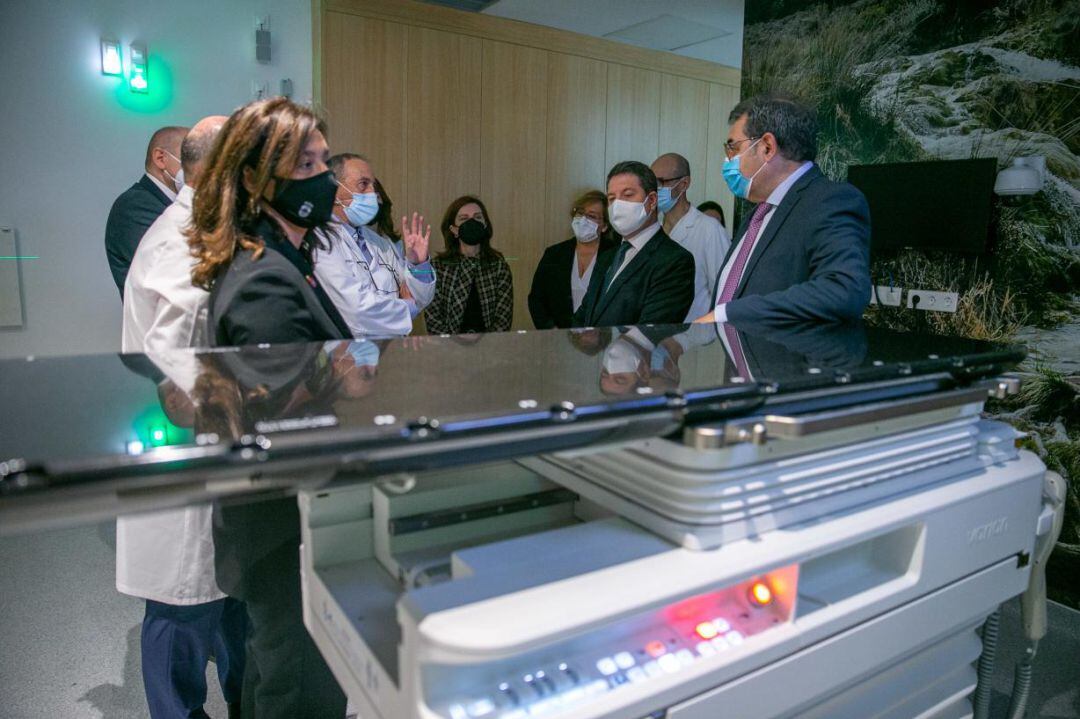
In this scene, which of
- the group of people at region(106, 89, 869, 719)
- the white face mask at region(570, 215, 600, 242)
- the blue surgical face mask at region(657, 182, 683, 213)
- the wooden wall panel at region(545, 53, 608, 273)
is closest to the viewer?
the group of people at region(106, 89, 869, 719)

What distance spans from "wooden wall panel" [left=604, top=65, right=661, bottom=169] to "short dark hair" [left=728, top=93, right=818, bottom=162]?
2.98 metres

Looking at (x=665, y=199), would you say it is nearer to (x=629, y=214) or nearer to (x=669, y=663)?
(x=629, y=214)

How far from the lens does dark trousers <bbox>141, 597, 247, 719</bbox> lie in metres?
1.83

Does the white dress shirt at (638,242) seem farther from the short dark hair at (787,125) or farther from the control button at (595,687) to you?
the control button at (595,687)

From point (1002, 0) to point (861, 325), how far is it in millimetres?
2343

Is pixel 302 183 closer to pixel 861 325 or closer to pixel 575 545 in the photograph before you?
pixel 575 545

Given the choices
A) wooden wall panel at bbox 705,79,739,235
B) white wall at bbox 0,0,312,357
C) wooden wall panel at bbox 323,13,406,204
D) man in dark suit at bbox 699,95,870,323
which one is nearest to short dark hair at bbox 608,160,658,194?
man in dark suit at bbox 699,95,870,323

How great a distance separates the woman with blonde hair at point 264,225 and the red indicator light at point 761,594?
2.82ft

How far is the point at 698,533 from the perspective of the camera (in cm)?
Answer: 92

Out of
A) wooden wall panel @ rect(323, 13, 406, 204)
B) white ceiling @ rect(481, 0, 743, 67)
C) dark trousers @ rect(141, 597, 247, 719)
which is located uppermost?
white ceiling @ rect(481, 0, 743, 67)

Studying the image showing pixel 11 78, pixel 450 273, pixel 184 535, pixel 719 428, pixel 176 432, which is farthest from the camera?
pixel 450 273

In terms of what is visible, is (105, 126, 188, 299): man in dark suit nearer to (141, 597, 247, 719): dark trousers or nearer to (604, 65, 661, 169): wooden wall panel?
(141, 597, 247, 719): dark trousers

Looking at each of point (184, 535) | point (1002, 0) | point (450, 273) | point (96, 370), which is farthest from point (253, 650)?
point (1002, 0)

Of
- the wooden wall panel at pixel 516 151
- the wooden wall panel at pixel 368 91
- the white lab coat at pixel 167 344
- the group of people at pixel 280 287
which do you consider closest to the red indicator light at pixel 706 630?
the group of people at pixel 280 287
